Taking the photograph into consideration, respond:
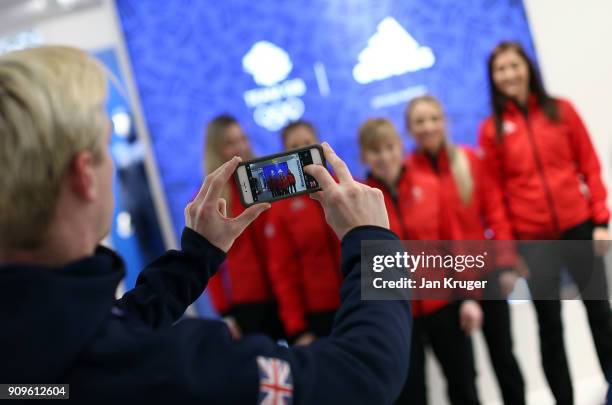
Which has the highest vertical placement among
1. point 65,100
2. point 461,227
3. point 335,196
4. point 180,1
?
point 180,1

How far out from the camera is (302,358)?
2.52 feet

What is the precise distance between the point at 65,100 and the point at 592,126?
2.81 m

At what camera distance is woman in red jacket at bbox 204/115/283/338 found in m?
3.06

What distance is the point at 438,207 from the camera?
267 centimetres

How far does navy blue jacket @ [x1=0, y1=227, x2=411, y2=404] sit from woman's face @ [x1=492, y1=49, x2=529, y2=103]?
7.37 ft

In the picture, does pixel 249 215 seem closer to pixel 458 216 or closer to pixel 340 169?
pixel 340 169

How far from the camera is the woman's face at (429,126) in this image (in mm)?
2912

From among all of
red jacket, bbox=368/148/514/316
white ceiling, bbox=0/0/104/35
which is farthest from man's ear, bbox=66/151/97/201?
white ceiling, bbox=0/0/104/35

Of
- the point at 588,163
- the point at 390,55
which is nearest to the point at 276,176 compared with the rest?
the point at 588,163

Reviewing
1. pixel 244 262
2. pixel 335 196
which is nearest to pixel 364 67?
pixel 244 262

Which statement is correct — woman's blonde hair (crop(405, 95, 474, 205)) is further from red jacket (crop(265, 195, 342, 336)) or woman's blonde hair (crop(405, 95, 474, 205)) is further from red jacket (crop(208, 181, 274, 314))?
red jacket (crop(208, 181, 274, 314))

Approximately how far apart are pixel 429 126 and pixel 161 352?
2.38 metres

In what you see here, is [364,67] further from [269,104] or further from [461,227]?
[461,227]

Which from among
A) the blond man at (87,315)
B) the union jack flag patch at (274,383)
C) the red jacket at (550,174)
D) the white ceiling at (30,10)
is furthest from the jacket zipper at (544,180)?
the white ceiling at (30,10)
